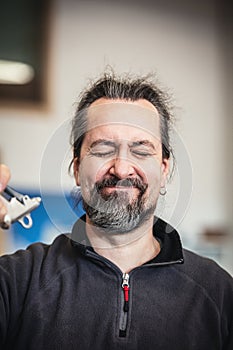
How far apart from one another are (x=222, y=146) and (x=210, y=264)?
0.27 metres

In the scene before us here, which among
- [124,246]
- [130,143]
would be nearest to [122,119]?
[130,143]

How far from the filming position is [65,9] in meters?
0.91

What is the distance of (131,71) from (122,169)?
153 millimetres

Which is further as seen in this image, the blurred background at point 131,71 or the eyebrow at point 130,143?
the blurred background at point 131,71

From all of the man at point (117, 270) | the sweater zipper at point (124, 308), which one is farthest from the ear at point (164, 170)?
the sweater zipper at point (124, 308)

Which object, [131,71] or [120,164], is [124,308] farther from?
[131,71]

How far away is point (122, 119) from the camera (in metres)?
0.59

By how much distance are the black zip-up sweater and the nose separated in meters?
0.08

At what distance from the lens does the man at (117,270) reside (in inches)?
22.1

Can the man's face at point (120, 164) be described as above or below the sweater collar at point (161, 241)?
above

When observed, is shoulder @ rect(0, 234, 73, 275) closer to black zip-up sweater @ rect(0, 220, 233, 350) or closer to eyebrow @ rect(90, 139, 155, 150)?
black zip-up sweater @ rect(0, 220, 233, 350)

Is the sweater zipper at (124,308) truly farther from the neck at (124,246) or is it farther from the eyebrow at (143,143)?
the eyebrow at (143,143)

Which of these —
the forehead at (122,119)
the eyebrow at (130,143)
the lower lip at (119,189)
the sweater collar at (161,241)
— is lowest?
the sweater collar at (161,241)

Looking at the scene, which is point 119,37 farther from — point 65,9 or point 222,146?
point 222,146
